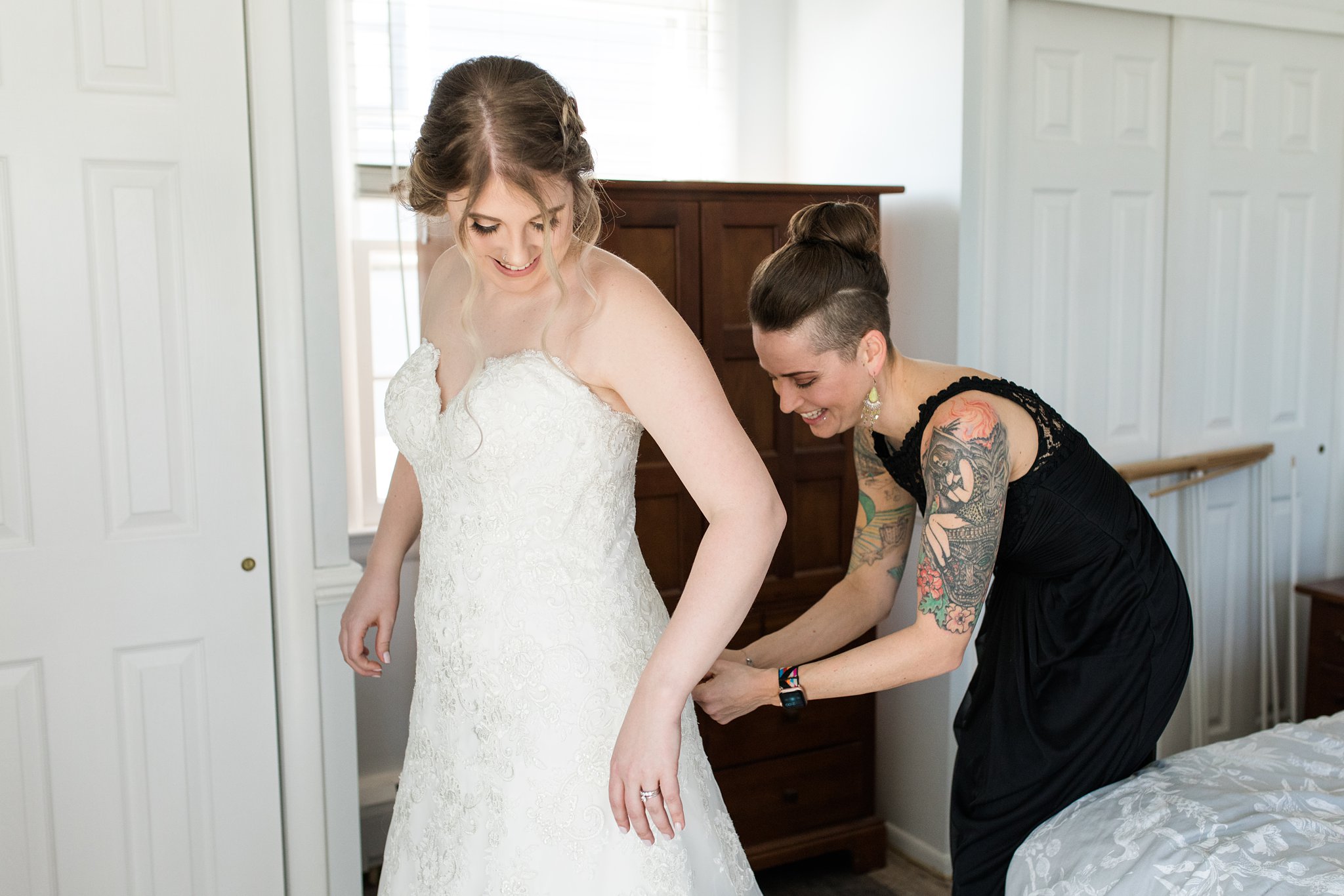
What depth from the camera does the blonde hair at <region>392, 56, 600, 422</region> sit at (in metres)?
1.37

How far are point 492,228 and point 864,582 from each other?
896 millimetres

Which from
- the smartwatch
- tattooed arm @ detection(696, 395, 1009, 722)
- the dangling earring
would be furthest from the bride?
the dangling earring

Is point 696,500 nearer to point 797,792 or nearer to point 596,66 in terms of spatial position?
point 797,792

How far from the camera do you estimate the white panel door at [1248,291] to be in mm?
3283

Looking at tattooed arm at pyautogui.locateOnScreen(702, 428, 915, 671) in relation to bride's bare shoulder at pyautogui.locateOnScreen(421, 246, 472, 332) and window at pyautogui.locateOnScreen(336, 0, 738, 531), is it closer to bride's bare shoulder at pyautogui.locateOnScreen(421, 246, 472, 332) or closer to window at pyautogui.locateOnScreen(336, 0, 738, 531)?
bride's bare shoulder at pyautogui.locateOnScreen(421, 246, 472, 332)

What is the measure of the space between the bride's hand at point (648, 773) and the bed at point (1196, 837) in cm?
65

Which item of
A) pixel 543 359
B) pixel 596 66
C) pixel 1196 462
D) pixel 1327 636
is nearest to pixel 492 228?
pixel 543 359

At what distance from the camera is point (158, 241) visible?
214 centimetres

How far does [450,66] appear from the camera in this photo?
3.04 metres

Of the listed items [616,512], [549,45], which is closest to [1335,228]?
[549,45]

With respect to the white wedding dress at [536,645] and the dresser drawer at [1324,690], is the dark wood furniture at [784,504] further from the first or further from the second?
the dresser drawer at [1324,690]

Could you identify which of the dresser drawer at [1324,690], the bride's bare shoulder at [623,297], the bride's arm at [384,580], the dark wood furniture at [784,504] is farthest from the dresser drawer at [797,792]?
the bride's bare shoulder at [623,297]

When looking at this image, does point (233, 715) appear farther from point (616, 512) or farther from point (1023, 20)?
point (1023, 20)

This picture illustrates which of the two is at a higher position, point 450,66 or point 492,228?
point 450,66
